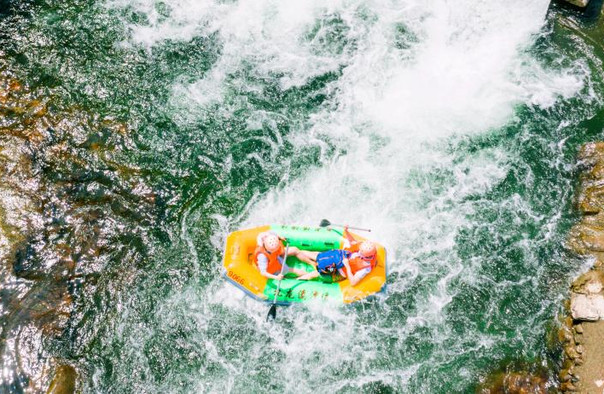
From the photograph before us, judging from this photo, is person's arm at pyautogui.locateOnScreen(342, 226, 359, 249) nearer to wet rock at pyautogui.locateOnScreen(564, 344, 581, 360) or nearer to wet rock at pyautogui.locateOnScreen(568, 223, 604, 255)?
wet rock at pyautogui.locateOnScreen(564, 344, 581, 360)

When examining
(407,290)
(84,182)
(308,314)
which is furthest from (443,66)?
(84,182)

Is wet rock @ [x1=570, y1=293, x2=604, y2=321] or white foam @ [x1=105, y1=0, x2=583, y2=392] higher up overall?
white foam @ [x1=105, y1=0, x2=583, y2=392]

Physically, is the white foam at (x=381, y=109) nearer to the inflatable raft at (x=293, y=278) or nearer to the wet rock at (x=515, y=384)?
the inflatable raft at (x=293, y=278)

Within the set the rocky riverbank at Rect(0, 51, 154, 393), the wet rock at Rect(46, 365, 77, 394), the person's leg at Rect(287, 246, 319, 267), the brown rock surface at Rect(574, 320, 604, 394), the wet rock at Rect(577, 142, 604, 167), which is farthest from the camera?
the wet rock at Rect(577, 142, 604, 167)

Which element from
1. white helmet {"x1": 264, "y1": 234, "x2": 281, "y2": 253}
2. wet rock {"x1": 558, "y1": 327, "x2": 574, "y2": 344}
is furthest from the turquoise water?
white helmet {"x1": 264, "y1": 234, "x2": 281, "y2": 253}

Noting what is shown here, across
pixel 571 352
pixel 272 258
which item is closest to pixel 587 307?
pixel 571 352

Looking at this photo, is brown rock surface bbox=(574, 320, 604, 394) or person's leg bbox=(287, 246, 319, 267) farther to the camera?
person's leg bbox=(287, 246, 319, 267)

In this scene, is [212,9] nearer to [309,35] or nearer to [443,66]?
[309,35]
